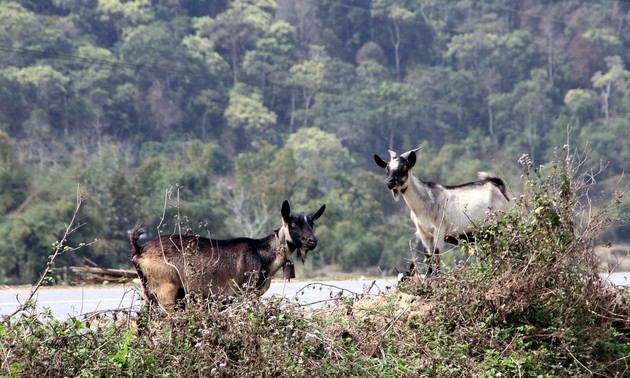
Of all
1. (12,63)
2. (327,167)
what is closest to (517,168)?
(327,167)

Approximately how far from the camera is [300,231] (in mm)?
11523

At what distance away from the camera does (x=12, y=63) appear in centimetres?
5812

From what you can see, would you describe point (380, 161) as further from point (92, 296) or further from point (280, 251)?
point (92, 296)

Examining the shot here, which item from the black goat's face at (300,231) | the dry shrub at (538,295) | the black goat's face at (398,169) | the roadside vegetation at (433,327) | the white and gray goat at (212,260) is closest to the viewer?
the roadside vegetation at (433,327)

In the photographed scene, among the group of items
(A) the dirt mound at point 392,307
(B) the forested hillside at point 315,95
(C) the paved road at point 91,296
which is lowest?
(B) the forested hillside at point 315,95

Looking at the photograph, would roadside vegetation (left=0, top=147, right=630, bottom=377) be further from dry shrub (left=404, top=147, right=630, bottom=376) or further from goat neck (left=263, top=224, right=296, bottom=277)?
goat neck (left=263, top=224, right=296, bottom=277)

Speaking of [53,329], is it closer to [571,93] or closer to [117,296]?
[117,296]

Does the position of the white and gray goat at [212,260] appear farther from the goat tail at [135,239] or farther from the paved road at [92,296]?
the paved road at [92,296]

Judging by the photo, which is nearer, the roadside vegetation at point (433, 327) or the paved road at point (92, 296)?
the roadside vegetation at point (433, 327)

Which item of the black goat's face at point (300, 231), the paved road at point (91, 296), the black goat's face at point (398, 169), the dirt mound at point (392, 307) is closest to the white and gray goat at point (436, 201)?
the black goat's face at point (398, 169)

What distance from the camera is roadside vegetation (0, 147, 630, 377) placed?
843 centimetres

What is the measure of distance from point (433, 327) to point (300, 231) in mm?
2155

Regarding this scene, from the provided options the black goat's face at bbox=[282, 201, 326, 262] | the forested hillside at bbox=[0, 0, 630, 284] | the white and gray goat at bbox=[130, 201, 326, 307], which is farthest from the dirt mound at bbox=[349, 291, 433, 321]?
the forested hillside at bbox=[0, 0, 630, 284]

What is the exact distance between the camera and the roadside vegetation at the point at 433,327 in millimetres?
8430
